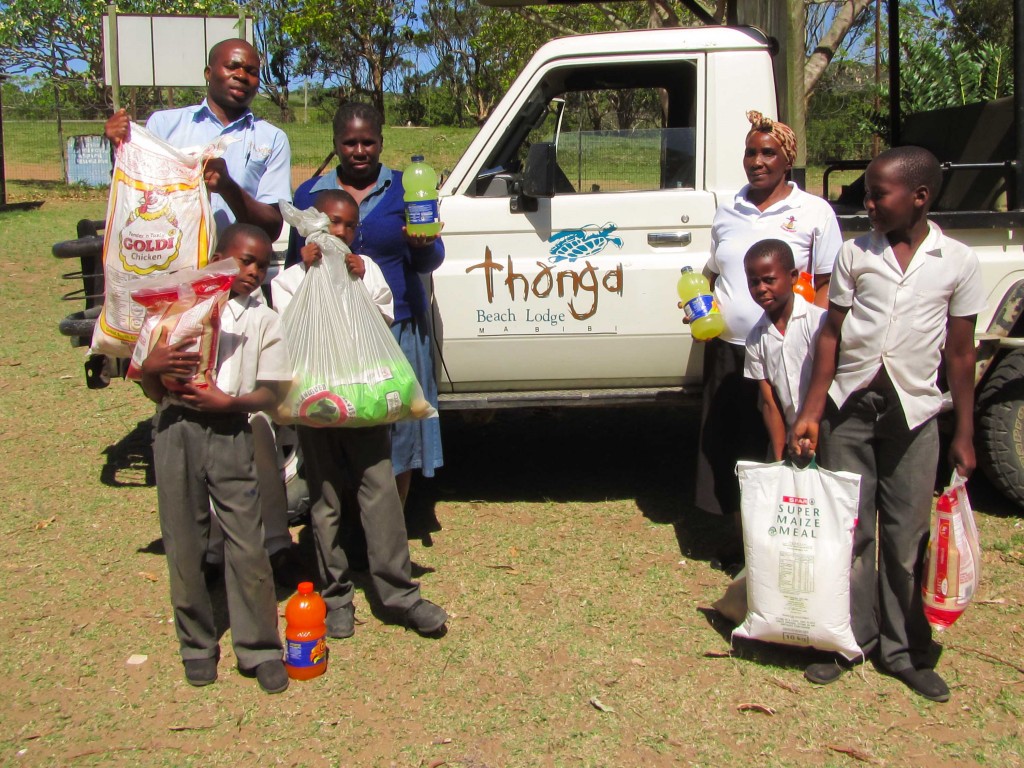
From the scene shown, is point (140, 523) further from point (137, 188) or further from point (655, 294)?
point (655, 294)

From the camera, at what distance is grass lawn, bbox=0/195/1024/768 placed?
3.03 m

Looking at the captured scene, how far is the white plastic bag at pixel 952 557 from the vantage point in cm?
314

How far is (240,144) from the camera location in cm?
396

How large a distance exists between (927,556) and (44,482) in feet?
14.4

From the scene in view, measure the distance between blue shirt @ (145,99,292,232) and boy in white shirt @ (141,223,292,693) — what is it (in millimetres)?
662

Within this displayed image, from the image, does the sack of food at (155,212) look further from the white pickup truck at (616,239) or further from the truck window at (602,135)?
the truck window at (602,135)

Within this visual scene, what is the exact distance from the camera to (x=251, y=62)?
3979mm

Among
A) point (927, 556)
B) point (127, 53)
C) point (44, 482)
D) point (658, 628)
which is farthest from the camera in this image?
point (127, 53)

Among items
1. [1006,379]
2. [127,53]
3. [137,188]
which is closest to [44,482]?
[137,188]

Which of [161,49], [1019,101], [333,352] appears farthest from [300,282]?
[161,49]

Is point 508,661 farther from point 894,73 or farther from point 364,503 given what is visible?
point 894,73

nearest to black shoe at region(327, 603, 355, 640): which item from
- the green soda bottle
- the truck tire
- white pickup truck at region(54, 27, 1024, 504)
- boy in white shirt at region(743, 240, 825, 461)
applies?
white pickup truck at region(54, 27, 1024, 504)

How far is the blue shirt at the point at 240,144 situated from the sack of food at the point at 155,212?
38 cm

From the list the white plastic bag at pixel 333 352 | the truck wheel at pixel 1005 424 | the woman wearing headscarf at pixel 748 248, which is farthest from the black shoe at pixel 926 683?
the white plastic bag at pixel 333 352
